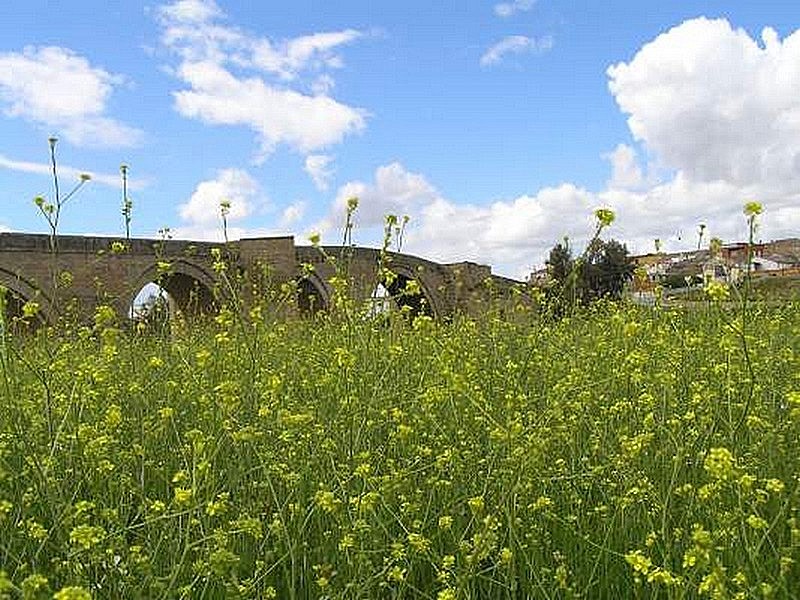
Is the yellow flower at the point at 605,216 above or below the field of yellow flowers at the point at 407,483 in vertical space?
above

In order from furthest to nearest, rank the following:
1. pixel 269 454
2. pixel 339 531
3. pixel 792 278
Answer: pixel 792 278 < pixel 269 454 < pixel 339 531

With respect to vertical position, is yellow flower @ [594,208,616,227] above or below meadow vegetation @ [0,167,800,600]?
above

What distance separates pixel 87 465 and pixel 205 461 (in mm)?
969

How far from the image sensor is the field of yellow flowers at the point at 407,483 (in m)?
2.01

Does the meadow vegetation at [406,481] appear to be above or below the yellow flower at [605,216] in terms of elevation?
below

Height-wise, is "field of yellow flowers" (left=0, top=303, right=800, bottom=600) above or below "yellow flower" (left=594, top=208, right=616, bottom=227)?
below

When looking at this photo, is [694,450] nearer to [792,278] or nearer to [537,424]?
[537,424]

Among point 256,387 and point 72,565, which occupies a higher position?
point 256,387

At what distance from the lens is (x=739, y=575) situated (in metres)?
1.70

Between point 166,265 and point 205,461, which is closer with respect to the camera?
point 205,461

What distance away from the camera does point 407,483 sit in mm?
2658

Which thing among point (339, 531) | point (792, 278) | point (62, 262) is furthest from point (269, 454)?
point (62, 262)

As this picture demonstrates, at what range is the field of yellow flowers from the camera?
2.01 metres

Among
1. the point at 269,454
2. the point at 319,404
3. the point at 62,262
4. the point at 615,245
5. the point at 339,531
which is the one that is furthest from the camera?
the point at 615,245
